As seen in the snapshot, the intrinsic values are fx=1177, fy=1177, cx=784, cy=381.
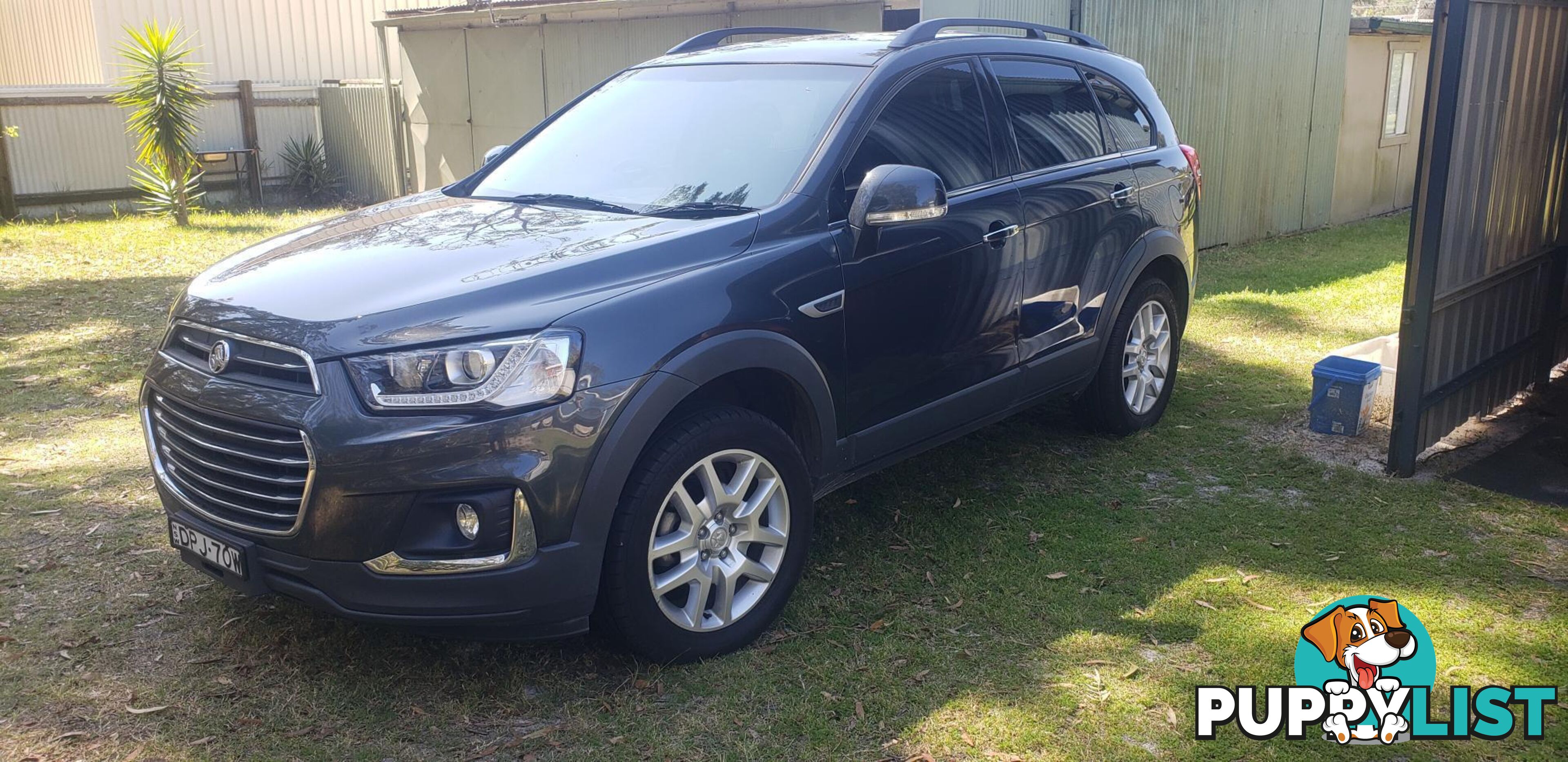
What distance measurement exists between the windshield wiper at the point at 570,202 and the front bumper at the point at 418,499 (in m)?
1.01

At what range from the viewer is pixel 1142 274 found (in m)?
5.62

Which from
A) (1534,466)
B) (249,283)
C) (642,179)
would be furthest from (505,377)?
(1534,466)

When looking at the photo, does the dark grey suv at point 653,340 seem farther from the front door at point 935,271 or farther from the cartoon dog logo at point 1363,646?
the cartoon dog logo at point 1363,646

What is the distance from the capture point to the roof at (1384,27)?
12.8 metres

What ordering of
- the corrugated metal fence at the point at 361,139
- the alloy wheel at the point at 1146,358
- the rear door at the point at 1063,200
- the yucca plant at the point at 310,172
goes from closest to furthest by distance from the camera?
1. the rear door at the point at 1063,200
2. the alloy wheel at the point at 1146,358
3. the corrugated metal fence at the point at 361,139
4. the yucca plant at the point at 310,172

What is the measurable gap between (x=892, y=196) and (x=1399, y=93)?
1326 cm

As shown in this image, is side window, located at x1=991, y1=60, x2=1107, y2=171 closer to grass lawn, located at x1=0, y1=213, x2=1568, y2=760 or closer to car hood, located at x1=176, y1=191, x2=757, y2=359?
grass lawn, located at x1=0, y1=213, x2=1568, y2=760

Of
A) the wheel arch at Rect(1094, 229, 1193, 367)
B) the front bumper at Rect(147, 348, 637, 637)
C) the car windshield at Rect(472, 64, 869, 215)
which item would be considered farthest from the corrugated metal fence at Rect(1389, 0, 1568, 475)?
the front bumper at Rect(147, 348, 637, 637)

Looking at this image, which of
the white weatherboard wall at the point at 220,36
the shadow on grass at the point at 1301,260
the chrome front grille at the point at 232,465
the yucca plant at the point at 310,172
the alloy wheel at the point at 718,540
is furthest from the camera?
the white weatherboard wall at the point at 220,36

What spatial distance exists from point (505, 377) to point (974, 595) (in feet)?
6.14

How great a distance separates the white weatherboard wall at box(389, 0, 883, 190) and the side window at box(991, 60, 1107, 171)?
4478 millimetres

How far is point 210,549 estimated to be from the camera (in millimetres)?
3340

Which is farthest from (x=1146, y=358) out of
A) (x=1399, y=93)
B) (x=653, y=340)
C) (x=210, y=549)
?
(x=1399, y=93)

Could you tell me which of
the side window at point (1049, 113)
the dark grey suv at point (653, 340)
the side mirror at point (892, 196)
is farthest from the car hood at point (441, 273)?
the side window at point (1049, 113)
